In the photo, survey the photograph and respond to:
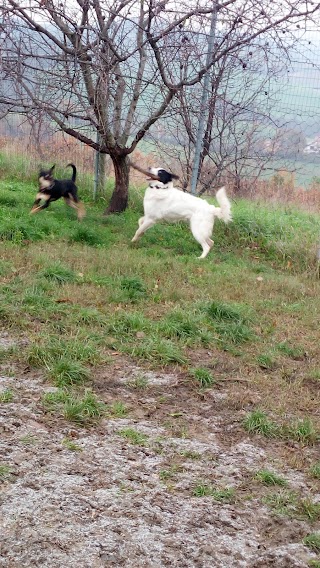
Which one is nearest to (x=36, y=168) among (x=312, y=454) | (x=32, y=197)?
(x=32, y=197)

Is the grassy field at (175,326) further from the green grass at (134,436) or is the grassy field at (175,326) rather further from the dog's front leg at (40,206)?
the dog's front leg at (40,206)

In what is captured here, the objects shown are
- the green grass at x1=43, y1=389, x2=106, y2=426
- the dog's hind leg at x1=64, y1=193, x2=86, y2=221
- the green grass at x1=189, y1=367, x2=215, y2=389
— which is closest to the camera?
the green grass at x1=43, y1=389, x2=106, y2=426

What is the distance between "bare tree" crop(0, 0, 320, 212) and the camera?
6012 millimetres

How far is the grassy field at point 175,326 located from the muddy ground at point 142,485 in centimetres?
4

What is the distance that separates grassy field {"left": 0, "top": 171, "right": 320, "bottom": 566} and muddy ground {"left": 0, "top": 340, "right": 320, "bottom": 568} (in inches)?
1.4

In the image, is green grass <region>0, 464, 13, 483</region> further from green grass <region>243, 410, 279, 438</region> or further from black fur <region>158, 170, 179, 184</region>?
black fur <region>158, 170, 179, 184</region>

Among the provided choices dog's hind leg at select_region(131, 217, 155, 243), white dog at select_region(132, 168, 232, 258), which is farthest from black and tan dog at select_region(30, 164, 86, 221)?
Answer: white dog at select_region(132, 168, 232, 258)

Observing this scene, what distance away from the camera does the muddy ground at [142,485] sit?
284cm

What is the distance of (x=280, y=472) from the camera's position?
11.8 ft

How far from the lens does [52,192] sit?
8.69 meters

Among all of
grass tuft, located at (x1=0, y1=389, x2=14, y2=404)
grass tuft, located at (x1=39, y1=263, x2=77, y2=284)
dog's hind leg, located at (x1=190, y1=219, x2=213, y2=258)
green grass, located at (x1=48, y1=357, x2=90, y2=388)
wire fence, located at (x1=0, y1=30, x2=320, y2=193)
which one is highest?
wire fence, located at (x1=0, y1=30, x2=320, y2=193)

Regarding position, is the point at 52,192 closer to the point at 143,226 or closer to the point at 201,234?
the point at 143,226

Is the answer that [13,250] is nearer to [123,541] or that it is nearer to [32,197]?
[32,197]

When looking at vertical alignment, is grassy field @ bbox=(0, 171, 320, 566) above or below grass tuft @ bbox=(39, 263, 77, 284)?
below
